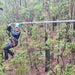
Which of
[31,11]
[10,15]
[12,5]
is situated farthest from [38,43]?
[31,11]

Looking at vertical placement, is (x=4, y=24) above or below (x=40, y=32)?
above

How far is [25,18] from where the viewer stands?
1030 centimetres

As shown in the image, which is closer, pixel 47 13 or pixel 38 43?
pixel 47 13

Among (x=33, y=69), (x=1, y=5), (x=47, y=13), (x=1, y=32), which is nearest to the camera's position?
(x=47, y=13)

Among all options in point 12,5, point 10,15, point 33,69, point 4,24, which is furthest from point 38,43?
point 12,5

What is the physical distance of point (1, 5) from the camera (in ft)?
27.1

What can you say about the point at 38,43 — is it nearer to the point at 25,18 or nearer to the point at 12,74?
the point at 12,74

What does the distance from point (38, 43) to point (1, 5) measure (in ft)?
14.1

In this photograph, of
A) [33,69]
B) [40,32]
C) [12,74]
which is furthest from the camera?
[40,32]

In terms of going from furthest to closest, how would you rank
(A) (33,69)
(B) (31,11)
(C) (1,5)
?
1. (B) (31,11)
2. (C) (1,5)
3. (A) (33,69)

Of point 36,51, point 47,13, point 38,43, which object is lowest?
point 36,51

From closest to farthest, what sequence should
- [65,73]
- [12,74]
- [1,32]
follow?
[65,73]
[1,32]
[12,74]

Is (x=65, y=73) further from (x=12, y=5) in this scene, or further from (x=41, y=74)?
(x=12, y=5)

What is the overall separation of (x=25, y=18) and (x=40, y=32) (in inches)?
93.3
